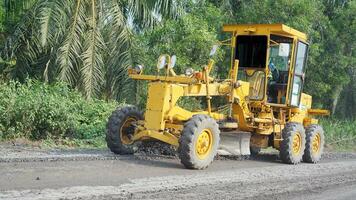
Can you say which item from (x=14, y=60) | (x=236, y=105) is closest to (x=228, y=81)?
(x=236, y=105)

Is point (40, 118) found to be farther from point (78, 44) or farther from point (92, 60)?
point (78, 44)

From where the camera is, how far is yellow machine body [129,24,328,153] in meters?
10.9

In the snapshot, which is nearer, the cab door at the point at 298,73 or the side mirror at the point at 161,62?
the side mirror at the point at 161,62

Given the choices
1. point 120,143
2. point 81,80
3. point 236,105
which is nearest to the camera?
point 120,143

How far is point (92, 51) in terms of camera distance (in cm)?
1916

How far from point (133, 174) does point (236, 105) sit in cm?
388

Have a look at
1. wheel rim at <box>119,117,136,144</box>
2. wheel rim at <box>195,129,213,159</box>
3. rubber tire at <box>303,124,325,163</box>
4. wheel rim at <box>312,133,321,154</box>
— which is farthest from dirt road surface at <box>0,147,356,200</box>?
wheel rim at <box>312,133,321,154</box>

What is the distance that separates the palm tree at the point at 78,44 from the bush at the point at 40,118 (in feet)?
10.4

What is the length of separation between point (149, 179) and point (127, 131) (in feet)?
9.40

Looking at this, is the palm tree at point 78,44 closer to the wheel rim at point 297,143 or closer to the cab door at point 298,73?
the cab door at point 298,73

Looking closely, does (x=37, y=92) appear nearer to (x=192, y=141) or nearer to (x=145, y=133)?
(x=145, y=133)

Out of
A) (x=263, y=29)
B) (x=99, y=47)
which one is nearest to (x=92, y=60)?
(x=99, y=47)

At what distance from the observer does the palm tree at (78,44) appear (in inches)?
736

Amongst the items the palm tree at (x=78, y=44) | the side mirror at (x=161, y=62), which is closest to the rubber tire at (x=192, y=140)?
the side mirror at (x=161, y=62)
